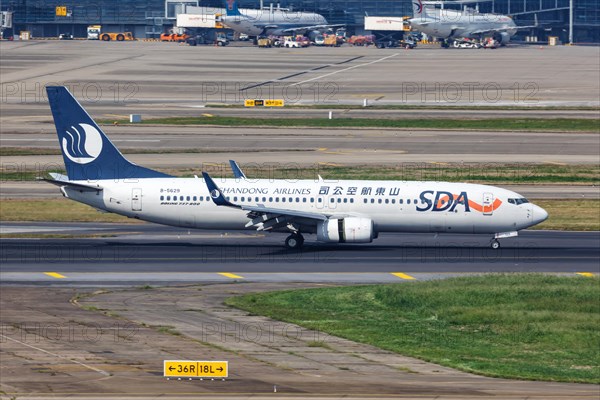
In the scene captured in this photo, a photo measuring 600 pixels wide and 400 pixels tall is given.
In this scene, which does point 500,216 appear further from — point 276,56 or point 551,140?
point 276,56

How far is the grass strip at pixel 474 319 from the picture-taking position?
126ft

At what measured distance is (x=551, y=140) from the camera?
349 feet

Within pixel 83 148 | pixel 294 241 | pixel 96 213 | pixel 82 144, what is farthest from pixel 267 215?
pixel 96 213

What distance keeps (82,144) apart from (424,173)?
31.3 meters

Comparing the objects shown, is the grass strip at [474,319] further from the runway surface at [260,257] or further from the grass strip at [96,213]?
the grass strip at [96,213]

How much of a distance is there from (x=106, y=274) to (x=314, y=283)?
32.8 feet

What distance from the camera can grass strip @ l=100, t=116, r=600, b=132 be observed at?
11438cm

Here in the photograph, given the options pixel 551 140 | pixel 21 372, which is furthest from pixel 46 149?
pixel 21 372

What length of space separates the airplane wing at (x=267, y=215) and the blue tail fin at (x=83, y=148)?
555cm

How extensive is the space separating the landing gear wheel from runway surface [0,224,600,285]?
0.39m

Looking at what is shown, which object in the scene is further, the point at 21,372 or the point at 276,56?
the point at 276,56

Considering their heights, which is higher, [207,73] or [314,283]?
[207,73]

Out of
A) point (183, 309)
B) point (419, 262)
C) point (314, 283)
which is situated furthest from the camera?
point (419, 262)

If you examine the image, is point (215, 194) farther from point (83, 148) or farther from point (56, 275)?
point (56, 275)
